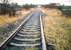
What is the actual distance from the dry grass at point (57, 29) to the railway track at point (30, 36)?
0.10 meters

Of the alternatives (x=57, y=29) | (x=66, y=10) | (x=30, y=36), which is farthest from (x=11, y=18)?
(x=66, y=10)

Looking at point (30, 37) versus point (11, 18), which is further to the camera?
point (11, 18)

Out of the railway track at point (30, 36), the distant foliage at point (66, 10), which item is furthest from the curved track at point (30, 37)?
the distant foliage at point (66, 10)

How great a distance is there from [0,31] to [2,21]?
157mm

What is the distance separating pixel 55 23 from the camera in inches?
94.3

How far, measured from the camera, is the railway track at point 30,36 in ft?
7.19

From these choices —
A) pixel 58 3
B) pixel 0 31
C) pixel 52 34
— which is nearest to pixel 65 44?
pixel 52 34

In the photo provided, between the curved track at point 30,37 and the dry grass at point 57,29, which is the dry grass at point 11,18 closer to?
the curved track at point 30,37

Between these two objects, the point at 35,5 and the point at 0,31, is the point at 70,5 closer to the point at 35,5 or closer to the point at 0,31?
the point at 35,5

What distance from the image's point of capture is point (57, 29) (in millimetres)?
2377

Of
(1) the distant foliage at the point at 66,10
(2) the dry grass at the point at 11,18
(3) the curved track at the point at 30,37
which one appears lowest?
(3) the curved track at the point at 30,37

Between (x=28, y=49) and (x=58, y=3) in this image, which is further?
(x=58, y=3)

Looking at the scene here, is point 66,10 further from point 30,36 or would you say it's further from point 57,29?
point 30,36

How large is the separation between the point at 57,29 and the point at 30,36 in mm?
385
